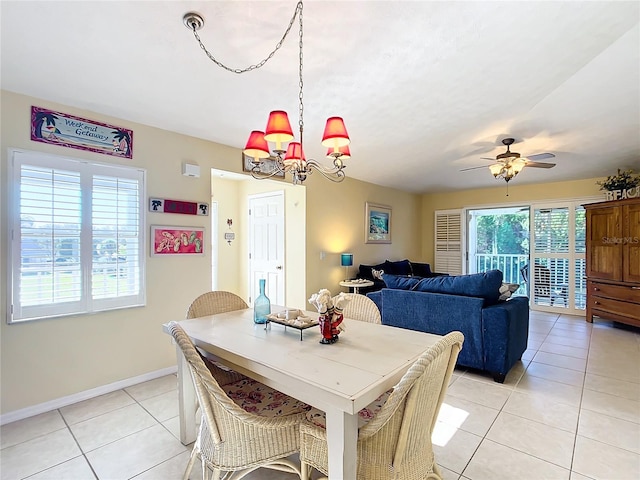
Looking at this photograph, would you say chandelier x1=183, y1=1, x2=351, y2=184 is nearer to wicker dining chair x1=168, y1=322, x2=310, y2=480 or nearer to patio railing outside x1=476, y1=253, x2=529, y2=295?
wicker dining chair x1=168, y1=322, x2=310, y2=480

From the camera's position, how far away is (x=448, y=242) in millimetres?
7258

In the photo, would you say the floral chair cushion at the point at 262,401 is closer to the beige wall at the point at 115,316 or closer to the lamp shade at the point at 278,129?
the lamp shade at the point at 278,129

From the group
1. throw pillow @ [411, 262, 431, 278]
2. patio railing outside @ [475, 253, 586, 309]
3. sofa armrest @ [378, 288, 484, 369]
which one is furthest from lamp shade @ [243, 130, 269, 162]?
patio railing outside @ [475, 253, 586, 309]

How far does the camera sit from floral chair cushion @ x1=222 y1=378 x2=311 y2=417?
1637mm

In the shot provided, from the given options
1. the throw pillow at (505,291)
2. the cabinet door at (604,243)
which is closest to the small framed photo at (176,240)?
the throw pillow at (505,291)

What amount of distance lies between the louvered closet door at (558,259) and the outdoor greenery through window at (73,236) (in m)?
6.70

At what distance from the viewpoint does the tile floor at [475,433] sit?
72.1 inches

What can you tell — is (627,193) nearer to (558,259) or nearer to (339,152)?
(558,259)

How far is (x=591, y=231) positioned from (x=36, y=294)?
6.98 m

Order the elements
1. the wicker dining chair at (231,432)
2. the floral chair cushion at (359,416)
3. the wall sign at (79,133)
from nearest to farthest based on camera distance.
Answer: the wicker dining chair at (231,432) < the floral chair cushion at (359,416) < the wall sign at (79,133)

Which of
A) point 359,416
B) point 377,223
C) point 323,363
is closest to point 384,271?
point 377,223

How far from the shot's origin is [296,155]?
2.08m

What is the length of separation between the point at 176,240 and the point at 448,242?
5961mm

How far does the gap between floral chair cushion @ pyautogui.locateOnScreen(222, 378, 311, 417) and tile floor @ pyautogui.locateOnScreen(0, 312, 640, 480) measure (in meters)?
0.46
